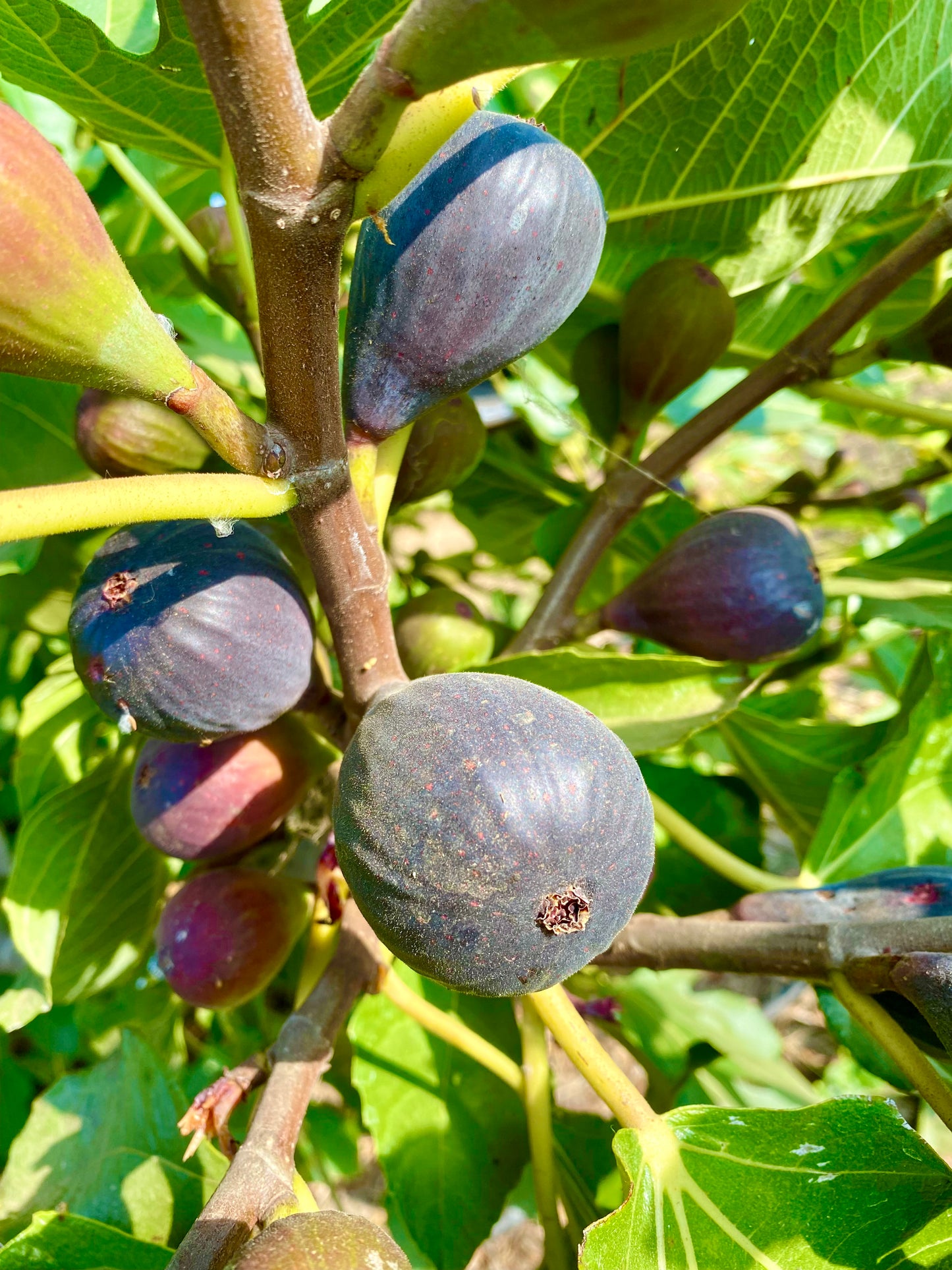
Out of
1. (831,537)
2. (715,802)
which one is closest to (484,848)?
(715,802)

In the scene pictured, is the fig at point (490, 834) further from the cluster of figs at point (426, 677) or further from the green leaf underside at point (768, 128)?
the green leaf underside at point (768, 128)

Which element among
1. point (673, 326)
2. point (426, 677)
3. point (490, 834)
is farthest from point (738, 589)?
point (490, 834)

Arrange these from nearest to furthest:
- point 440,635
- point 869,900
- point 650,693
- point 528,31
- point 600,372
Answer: point 528,31 → point 869,900 → point 650,693 → point 440,635 → point 600,372

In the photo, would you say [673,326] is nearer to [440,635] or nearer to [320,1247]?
[440,635]

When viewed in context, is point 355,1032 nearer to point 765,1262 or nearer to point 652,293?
point 765,1262

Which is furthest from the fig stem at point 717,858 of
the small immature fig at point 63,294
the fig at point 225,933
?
the small immature fig at point 63,294

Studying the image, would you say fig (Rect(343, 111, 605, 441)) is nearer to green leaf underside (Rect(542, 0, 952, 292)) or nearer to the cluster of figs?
the cluster of figs
